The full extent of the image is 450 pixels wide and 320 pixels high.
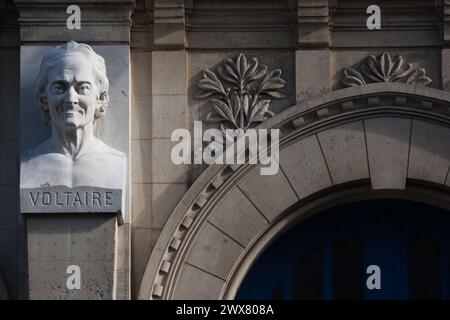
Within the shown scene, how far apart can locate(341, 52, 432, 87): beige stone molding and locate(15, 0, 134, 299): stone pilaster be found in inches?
102

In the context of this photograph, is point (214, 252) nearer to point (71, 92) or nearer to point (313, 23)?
point (71, 92)

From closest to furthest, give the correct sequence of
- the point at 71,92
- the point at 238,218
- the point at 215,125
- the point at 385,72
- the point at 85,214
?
the point at 85,214 < the point at 71,92 < the point at 238,218 < the point at 215,125 < the point at 385,72

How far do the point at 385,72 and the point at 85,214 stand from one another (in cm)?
391

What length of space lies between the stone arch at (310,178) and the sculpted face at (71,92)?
152 centimetres

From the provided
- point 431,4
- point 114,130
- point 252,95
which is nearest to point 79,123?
point 114,130

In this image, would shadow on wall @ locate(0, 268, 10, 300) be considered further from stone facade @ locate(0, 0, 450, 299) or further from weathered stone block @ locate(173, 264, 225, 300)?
weathered stone block @ locate(173, 264, 225, 300)

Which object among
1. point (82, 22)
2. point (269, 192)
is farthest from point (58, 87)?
point (269, 192)

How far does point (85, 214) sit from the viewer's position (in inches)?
903

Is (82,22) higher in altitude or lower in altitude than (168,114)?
higher

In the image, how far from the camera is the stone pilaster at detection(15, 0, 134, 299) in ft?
74.7

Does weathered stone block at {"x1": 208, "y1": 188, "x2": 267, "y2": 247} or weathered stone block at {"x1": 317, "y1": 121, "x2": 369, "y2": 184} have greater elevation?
weathered stone block at {"x1": 317, "y1": 121, "x2": 369, "y2": 184}

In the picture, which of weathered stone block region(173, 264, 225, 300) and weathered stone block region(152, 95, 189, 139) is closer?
weathered stone block region(173, 264, 225, 300)

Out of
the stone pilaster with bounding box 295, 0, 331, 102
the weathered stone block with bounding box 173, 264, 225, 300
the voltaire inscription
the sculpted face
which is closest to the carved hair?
the sculpted face

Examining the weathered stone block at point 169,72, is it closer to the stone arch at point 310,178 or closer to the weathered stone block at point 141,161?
the weathered stone block at point 141,161
